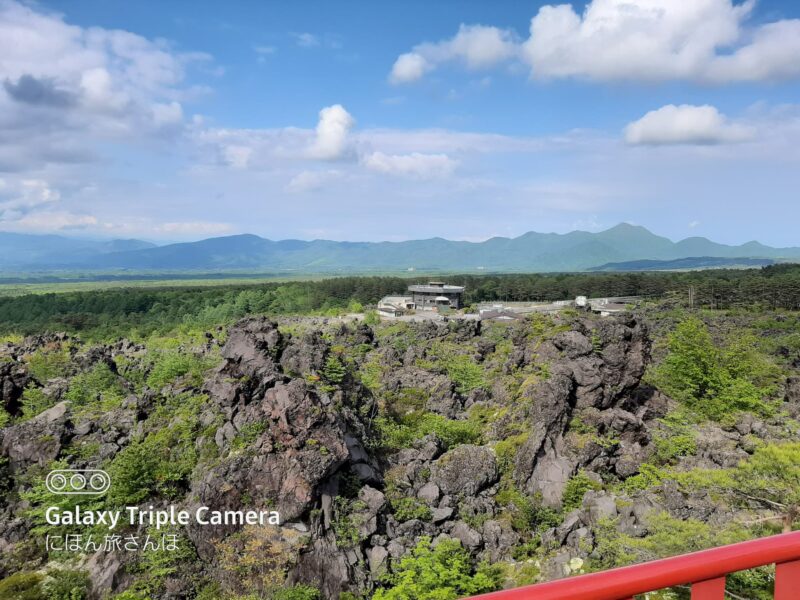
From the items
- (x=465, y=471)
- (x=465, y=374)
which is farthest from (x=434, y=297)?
(x=465, y=471)

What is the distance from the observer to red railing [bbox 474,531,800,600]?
1.80m

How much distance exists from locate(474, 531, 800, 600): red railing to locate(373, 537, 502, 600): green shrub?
12.6 m

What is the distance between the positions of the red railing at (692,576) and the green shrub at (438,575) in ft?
41.3

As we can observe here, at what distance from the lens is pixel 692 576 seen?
197 cm

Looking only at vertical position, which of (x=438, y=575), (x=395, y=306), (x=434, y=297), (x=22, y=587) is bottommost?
(x=22, y=587)

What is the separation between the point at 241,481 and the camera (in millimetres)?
16531

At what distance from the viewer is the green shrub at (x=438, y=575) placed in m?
14.1

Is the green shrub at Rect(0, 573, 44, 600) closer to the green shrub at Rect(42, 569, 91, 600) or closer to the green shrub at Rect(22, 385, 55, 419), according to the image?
the green shrub at Rect(42, 569, 91, 600)

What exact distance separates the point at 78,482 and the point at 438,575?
12.7 m

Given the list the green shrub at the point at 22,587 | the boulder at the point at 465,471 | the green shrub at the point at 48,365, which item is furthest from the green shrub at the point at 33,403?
the boulder at the point at 465,471

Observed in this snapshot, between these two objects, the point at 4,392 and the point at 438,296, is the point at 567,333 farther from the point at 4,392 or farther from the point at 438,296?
the point at 438,296

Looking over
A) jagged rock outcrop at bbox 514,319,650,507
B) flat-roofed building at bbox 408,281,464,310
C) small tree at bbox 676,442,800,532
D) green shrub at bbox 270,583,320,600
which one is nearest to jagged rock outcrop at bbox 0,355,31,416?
green shrub at bbox 270,583,320,600

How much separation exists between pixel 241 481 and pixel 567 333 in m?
16.8

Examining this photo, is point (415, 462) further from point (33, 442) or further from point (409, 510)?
point (33, 442)
